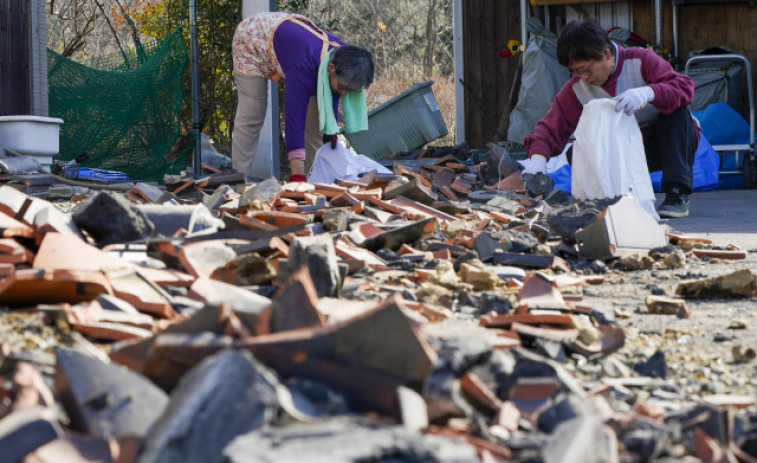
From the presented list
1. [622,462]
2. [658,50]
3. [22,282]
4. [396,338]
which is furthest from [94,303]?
[658,50]

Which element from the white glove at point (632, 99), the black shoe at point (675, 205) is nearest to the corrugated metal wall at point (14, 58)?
the white glove at point (632, 99)

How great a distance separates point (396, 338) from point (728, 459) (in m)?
0.61

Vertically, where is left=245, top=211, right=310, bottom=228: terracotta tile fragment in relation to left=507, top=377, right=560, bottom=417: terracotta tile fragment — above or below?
above

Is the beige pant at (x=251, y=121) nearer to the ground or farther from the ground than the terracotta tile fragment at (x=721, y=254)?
farther from the ground

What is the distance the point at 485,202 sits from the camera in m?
6.41

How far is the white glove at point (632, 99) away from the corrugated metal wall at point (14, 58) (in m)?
5.89

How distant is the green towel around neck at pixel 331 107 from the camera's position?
20.5ft

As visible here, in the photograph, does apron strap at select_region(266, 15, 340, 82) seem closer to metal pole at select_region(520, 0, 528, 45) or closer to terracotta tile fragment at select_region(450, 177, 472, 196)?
terracotta tile fragment at select_region(450, 177, 472, 196)

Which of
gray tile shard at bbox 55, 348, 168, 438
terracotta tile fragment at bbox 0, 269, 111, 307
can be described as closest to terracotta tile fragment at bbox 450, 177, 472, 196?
terracotta tile fragment at bbox 0, 269, 111, 307

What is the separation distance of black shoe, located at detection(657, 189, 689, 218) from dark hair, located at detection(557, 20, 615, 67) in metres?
1.11

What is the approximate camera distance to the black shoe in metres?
6.13

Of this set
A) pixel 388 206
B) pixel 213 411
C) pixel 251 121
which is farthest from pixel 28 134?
pixel 213 411

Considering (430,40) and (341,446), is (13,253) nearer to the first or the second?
(341,446)

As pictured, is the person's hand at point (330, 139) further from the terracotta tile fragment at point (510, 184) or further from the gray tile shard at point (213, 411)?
the gray tile shard at point (213, 411)
